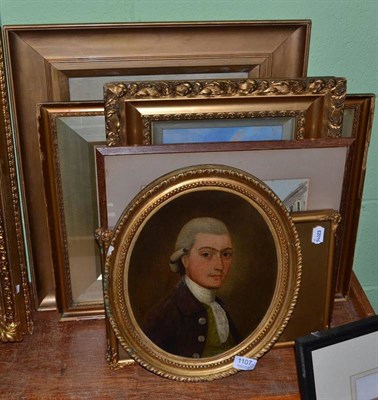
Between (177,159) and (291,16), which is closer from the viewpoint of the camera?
(177,159)

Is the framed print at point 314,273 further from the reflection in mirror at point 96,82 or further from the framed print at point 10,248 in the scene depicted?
the framed print at point 10,248

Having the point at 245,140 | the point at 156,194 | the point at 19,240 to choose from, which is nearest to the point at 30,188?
the point at 19,240

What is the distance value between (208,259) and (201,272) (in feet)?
0.08

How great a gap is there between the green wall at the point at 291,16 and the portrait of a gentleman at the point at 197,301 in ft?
1.12

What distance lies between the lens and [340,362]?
80 centimetres

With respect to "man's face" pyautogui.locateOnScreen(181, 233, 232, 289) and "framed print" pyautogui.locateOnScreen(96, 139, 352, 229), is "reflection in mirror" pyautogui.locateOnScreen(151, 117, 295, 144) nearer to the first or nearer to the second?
"framed print" pyautogui.locateOnScreen(96, 139, 352, 229)

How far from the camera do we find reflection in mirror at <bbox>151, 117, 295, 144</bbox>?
2.60 ft

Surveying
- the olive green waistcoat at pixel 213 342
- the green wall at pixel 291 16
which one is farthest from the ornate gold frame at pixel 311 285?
the green wall at pixel 291 16

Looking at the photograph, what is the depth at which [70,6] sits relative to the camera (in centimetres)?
82

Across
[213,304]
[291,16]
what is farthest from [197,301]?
[291,16]

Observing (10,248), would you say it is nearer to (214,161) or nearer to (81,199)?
(81,199)

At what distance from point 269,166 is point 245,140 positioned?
58 millimetres

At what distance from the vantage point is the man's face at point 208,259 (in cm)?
78

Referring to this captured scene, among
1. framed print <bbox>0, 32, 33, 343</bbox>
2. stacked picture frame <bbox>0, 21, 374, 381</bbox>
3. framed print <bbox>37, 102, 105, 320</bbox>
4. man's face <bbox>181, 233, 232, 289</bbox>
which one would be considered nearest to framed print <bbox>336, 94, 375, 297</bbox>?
stacked picture frame <bbox>0, 21, 374, 381</bbox>
